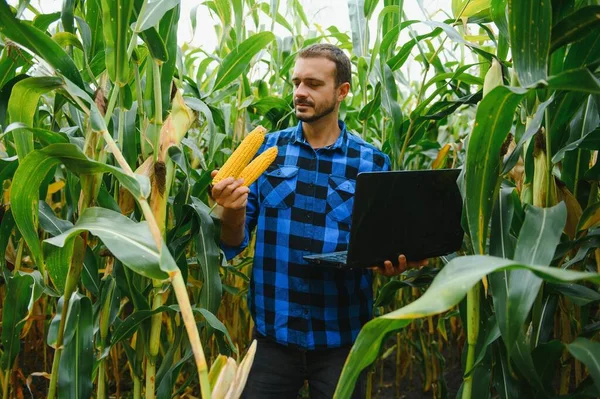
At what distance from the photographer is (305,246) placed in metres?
1.69

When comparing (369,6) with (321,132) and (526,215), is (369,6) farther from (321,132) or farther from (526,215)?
(526,215)

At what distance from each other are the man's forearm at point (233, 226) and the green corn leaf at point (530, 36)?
2.54ft

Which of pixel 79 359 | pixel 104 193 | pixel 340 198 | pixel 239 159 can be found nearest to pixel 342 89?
pixel 340 198

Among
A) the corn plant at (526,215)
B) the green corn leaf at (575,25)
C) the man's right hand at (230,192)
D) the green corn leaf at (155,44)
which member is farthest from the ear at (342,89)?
the green corn leaf at (575,25)

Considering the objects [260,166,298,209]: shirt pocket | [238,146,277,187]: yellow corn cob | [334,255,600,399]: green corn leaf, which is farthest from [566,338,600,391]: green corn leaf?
[260,166,298,209]: shirt pocket

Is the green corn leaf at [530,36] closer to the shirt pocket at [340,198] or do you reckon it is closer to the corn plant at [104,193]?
the corn plant at [104,193]

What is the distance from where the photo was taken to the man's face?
170 cm

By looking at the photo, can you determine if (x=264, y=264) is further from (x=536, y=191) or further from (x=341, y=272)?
(x=536, y=191)

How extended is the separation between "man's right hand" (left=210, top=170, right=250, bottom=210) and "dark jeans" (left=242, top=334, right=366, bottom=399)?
60cm

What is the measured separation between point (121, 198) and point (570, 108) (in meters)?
1.07

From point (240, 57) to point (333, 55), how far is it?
0.35 m

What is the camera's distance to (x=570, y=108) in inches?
45.7

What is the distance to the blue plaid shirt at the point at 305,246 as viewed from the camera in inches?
65.6

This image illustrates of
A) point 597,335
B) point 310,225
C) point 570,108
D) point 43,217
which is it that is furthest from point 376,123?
point 43,217
